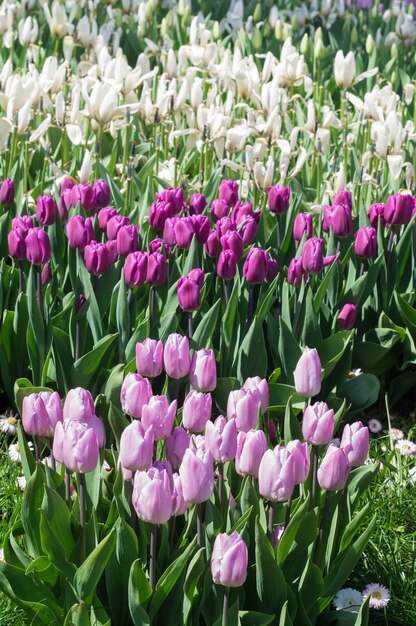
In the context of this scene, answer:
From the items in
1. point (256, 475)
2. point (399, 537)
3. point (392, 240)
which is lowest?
point (399, 537)

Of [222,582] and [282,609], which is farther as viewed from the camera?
[282,609]

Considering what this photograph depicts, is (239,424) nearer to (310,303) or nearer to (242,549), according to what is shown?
(242,549)

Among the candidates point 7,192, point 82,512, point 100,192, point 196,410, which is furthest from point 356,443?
point 7,192

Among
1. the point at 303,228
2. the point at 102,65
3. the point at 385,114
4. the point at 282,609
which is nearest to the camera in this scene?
the point at 282,609

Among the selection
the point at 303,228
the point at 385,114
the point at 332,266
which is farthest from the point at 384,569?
the point at 385,114

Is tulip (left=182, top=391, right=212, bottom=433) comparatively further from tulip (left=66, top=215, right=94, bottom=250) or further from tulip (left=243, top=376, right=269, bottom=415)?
tulip (left=66, top=215, right=94, bottom=250)

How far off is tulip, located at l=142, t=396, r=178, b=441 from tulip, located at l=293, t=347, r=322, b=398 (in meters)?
0.33

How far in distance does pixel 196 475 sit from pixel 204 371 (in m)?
0.43

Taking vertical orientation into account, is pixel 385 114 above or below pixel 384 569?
above

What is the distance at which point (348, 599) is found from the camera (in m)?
2.24

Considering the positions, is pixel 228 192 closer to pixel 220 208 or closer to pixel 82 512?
pixel 220 208

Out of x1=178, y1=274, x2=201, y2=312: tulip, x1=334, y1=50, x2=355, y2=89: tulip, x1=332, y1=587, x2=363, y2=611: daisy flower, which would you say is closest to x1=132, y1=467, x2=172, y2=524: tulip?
x1=332, y1=587, x2=363, y2=611: daisy flower

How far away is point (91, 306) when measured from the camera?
9.80 ft

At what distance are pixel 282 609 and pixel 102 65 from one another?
3.30 meters
